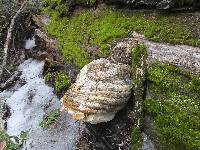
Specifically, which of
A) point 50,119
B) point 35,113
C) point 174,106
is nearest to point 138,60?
point 174,106

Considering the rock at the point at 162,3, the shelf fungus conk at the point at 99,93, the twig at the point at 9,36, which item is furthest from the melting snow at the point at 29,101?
the rock at the point at 162,3

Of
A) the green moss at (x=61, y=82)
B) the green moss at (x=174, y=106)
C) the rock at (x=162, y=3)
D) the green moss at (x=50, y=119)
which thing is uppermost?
the rock at (x=162, y=3)

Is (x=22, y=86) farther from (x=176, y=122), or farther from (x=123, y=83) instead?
(x=176, y=122)

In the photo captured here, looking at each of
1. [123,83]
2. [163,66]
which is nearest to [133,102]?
[123,83]

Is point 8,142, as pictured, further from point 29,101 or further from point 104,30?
point 104,30

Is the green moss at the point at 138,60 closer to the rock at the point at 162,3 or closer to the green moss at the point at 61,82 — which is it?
the rock at the point at 162,3

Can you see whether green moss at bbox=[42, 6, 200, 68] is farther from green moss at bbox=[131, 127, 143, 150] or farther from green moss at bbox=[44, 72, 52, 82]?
green moss at bbox=[131, 127, 143, 150]

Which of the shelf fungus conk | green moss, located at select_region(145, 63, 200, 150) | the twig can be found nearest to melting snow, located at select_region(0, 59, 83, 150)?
the twig
